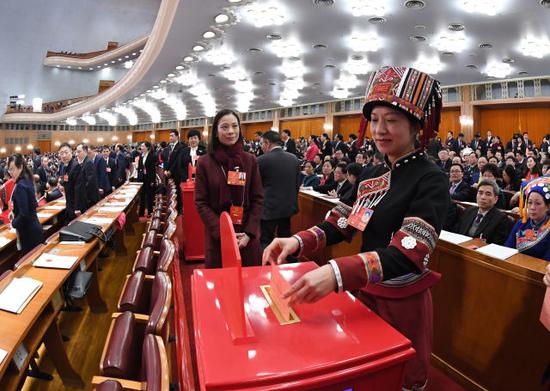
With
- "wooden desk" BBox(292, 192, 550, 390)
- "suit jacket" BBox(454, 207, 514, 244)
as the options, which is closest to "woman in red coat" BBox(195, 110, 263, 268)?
"wooden desk" BBox(292, 192, 550, 390)

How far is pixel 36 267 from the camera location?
96.4 inches

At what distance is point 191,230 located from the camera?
13.3 feet

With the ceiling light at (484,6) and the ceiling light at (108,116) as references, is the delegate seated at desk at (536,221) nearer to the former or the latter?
the ceiling light at (484,6)

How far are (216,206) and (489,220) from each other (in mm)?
2253

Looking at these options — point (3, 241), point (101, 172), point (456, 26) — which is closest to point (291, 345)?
point (3, 241)

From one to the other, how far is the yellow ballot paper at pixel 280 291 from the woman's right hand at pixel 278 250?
98 millimetres

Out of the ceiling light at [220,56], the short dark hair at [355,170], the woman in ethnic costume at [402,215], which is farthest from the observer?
the ceiling light at [220,56]

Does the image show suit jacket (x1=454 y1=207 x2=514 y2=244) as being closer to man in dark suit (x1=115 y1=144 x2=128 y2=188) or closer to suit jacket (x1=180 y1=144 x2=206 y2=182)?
suit jacket (x1=180 y1=144 x2=206 y2=182)

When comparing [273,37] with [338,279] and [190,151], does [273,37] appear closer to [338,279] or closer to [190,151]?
[190,151]

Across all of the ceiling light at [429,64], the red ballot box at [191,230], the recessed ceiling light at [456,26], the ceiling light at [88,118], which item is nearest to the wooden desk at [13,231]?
the red ballot box at [191,230]

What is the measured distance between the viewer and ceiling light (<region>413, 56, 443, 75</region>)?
950 centimetres

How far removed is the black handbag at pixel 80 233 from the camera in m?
3.09

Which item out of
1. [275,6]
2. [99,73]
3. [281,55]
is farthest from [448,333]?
[99,73]

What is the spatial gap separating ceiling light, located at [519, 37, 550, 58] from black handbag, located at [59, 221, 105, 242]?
8.40m
